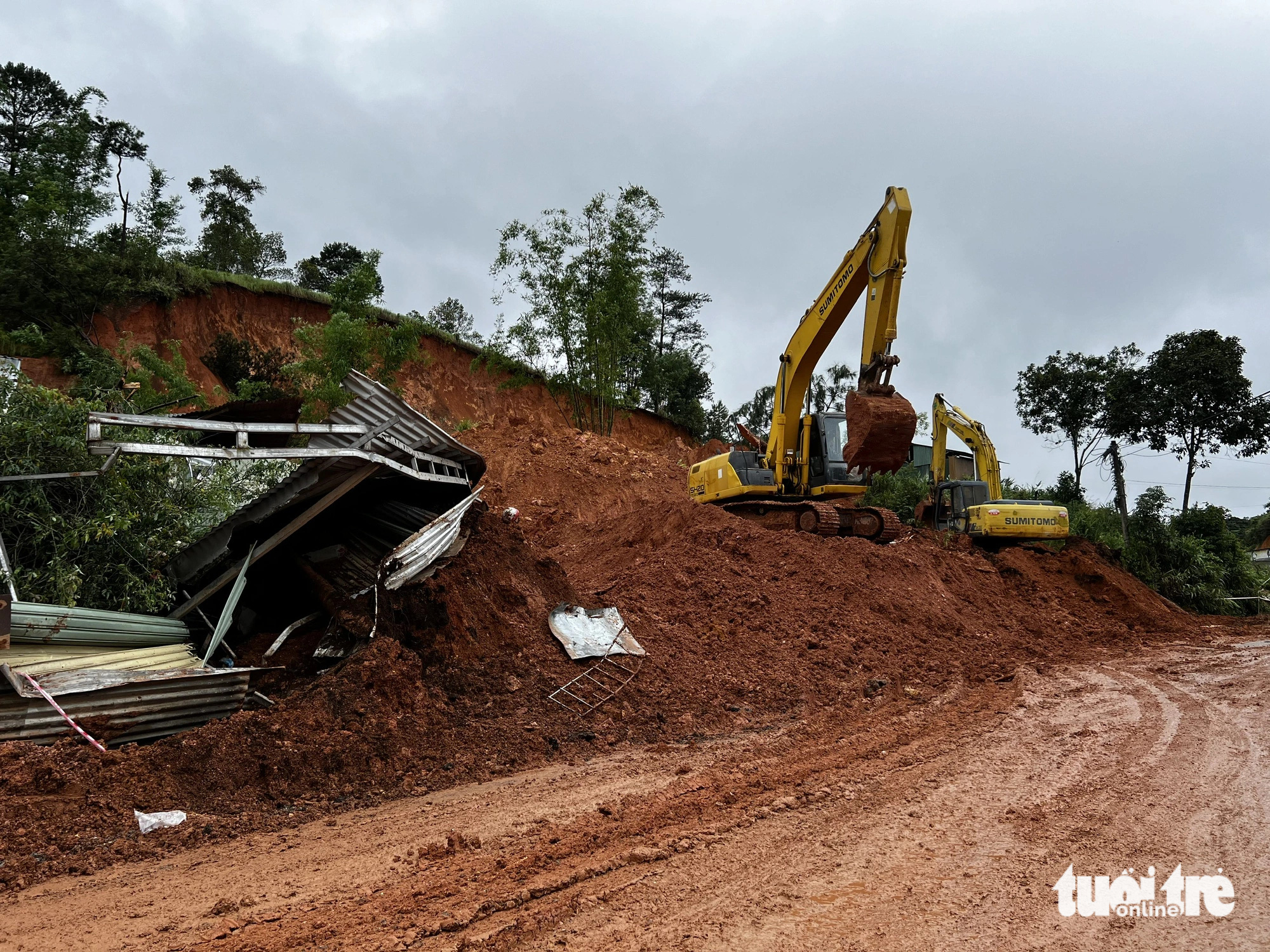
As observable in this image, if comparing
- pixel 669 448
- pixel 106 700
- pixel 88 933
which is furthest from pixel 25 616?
pixel 669 448

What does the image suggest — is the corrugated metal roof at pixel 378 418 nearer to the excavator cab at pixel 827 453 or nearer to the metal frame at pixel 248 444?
the metal frame at pixel 248 444

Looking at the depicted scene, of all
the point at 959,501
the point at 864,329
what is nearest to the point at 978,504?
the point at 959,501

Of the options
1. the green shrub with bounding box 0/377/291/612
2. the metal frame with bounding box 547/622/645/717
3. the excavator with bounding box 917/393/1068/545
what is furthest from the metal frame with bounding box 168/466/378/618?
the excavator with bounding box 917/393/1068/545

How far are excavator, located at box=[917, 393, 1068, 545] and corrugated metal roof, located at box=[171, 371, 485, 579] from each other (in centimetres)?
1155

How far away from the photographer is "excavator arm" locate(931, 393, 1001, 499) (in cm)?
1599

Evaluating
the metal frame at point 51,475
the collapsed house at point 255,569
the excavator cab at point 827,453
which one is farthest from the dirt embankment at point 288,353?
the metal frame at point 51,475

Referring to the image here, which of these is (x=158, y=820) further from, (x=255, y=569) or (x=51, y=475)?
(x=255, y=569)

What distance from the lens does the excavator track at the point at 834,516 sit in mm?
13102

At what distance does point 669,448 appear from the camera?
28094 mm

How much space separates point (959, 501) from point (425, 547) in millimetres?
12204

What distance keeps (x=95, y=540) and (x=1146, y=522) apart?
19.4m

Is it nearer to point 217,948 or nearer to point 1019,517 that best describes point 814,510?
point 1019,517

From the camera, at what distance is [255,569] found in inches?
268

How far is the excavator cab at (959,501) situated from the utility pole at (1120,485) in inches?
173
